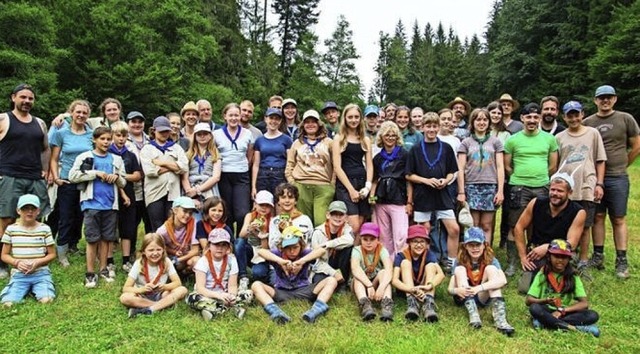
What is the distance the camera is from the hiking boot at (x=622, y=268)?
659 centimetres

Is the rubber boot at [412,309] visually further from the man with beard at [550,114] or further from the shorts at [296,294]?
the man with beard at [550,114]

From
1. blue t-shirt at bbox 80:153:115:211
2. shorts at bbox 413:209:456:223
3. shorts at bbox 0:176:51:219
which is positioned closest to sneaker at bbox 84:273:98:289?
blue t-shirt at bbox 80:153:115:211

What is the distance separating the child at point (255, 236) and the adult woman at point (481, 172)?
2.78 meters

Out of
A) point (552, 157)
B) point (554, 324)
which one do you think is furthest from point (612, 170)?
point (554, 324)

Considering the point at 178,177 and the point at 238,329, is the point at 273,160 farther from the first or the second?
the point at 238,329

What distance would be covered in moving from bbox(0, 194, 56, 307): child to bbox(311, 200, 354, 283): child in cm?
321

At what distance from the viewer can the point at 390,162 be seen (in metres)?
6.60

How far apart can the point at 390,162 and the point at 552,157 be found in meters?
2.32

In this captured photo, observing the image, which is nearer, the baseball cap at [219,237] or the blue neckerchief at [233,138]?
the baseball cap at [219,237]

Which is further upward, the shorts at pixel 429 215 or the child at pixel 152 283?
the shorts at pixel 429 215

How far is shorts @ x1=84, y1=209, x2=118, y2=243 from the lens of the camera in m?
6.24

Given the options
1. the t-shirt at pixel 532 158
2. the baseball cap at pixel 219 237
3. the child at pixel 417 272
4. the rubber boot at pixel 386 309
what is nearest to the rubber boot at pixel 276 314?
the baseball cap at pixel 219 237

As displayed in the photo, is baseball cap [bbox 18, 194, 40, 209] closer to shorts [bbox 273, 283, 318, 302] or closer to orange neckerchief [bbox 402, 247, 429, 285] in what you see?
shorts [bbox 273, 283, 318, 302]

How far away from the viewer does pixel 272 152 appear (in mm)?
6961
